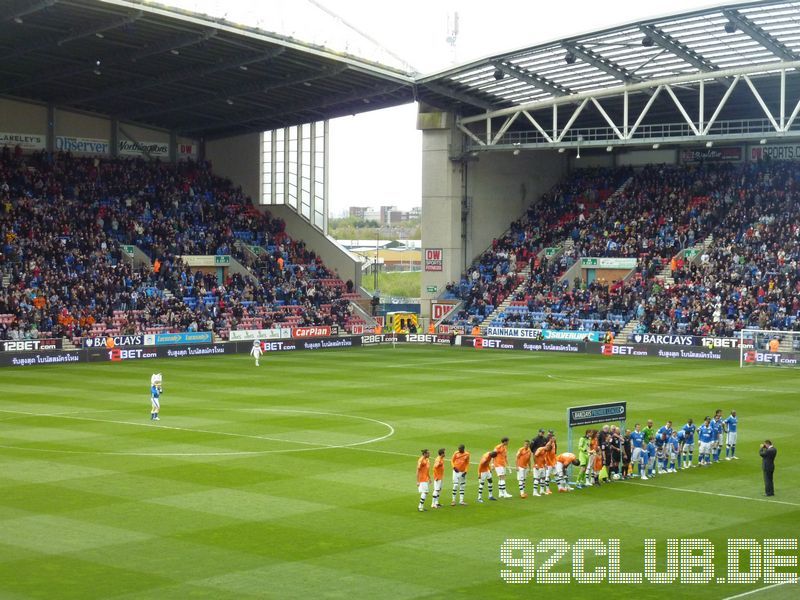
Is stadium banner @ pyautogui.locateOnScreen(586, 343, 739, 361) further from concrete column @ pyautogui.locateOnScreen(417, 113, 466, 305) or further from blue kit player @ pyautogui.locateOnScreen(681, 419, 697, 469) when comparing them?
blue kit player @ pyautogui.locateOnScreen(681, 419, 697, 469)

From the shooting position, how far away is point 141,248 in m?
68.8

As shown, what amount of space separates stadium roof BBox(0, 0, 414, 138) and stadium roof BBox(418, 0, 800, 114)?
4150 mm

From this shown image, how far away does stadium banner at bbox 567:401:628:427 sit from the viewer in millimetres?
26578

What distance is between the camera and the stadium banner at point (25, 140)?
69062 mm

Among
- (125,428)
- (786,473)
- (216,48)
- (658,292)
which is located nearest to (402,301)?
(658,292)

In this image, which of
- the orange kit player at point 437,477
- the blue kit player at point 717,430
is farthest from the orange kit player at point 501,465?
the blue kit player at point 717,430

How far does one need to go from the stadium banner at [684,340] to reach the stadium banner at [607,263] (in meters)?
7.41

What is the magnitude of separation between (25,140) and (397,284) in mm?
73262

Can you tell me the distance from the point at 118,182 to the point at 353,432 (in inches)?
1709

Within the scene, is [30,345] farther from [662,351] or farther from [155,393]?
[662,351]

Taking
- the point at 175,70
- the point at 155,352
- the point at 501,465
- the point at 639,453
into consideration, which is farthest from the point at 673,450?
the point at 175,70

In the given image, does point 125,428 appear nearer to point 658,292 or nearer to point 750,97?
point 658,292

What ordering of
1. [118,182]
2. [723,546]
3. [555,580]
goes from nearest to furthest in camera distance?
[555,580]
[723,546]
[118,182]

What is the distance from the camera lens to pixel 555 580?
18.3m
